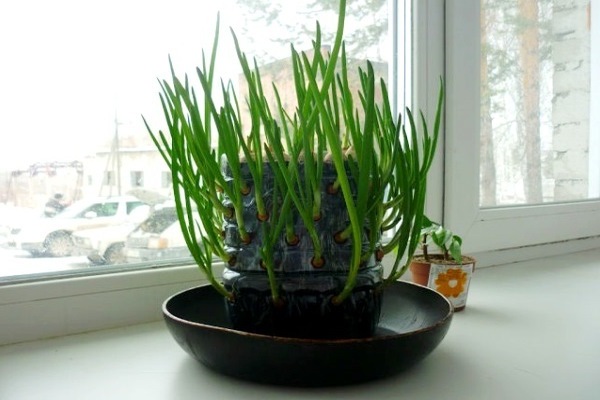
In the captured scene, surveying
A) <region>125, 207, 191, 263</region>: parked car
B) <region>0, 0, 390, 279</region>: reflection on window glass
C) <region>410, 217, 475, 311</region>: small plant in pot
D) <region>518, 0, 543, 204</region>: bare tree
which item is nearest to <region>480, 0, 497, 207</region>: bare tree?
<region>518, 0, 543, 204</region>: bare tree

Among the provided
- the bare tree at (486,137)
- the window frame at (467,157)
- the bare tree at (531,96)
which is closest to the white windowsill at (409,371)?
the window frame at (467,157)

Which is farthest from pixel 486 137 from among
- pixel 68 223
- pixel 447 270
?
pixel 68 223

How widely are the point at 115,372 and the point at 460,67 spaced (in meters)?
0.80

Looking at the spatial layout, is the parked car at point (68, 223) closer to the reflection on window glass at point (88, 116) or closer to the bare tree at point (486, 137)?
the reflection on window glass at point (88, 116)

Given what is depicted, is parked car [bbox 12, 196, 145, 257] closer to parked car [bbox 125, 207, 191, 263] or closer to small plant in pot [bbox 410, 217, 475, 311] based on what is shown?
parked car [bbox 125, 207, 191, 263]

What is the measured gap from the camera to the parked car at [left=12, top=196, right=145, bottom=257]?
65cm

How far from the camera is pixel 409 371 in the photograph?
1.68 ft

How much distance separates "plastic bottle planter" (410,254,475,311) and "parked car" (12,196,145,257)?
401mm

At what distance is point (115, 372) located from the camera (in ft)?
1.70

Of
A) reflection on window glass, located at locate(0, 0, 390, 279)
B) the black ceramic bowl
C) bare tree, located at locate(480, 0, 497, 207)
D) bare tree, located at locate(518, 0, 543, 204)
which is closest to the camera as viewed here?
the black ceramic bowl

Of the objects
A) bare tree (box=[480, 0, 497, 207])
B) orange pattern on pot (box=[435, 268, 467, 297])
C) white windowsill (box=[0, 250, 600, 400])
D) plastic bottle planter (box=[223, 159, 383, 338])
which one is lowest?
white windowsill (box=[0, 250, 600, 400])

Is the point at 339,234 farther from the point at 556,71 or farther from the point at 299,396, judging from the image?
the point at 556,71

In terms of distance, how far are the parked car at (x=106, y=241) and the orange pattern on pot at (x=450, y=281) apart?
41cm

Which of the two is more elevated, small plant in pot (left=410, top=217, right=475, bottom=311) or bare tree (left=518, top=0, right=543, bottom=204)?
bare tree (left=518, top=0, right=543, bottom=204)
